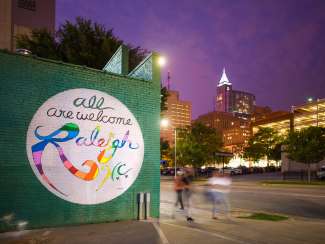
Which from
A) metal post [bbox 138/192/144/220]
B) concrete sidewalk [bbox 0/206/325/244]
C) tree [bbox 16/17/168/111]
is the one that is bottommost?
concrete sidewalk [bbox 0/206/325/244]

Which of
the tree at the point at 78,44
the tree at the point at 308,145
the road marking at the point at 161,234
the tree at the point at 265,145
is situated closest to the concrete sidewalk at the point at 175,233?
the road marking at the point at 161,234

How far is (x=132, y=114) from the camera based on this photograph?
11680mm

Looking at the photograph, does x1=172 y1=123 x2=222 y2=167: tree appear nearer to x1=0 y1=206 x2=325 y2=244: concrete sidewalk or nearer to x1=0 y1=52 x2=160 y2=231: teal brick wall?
x1=0 y1=52 x2=160 y2=231: teal brick wall

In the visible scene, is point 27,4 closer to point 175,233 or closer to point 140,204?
point 140,204

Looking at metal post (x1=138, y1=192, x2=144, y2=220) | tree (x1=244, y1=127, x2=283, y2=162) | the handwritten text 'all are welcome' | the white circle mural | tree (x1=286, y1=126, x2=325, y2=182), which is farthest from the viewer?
tree (x1=244, y1=127, x2=283, y2=162)

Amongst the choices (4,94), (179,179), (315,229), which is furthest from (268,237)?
(4,94)

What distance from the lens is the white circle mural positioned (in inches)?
388

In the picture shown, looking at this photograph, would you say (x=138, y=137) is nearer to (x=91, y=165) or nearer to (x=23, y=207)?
(x=91, y=165)

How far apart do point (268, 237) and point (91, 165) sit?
18.5 feet

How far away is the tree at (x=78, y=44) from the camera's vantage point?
2241 cm

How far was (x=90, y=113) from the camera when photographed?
10781 mm

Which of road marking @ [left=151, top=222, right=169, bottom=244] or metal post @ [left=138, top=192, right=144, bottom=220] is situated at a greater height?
metal post @ [left=138, top=192, right=144, bottom=220]

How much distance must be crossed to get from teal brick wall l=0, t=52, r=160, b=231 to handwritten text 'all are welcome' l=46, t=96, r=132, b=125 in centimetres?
43

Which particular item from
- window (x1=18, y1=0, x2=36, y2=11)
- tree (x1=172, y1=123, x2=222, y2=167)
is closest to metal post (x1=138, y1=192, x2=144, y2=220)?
tree (x1=172, y1=123, x2=222, y2=167)
